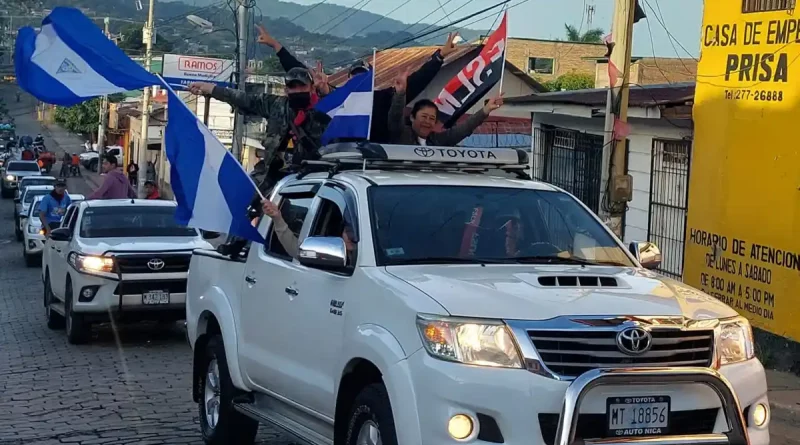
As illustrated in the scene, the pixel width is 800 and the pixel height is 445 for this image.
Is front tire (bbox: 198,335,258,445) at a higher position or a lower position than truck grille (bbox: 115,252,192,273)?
lower

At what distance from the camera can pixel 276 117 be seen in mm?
9156

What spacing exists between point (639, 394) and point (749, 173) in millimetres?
6506

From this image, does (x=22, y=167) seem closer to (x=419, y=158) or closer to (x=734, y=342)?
(x=419, y=158)

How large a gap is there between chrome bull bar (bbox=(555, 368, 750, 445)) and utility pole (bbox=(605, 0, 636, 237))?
21.2ft

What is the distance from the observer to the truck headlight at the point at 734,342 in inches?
209

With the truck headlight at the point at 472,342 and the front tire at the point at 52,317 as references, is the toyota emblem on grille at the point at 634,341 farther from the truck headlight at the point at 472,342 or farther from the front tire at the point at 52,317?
the front tire at the point at 52,317

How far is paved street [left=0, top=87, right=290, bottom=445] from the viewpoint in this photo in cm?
847

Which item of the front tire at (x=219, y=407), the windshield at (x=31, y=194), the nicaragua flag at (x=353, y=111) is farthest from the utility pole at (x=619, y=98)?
the windshield at (x=31, y=194)

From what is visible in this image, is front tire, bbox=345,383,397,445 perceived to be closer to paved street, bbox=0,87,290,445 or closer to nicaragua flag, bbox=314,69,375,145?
paved street, bbox=0,87,290,445

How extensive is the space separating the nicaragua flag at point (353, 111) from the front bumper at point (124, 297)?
5331 mm

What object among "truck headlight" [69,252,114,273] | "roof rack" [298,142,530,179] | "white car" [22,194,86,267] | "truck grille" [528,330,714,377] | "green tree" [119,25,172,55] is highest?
"green tree" [119,25,172,55]

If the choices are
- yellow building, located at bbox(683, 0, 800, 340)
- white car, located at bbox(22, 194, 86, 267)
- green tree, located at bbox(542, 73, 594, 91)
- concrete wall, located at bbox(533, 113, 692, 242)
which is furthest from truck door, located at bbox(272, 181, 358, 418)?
green tree, located at bbox(542, 73, 594, 91)

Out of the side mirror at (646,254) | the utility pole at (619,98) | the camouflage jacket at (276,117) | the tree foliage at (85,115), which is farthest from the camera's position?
the tree foliage at (85,115)

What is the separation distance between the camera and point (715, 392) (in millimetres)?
5055
